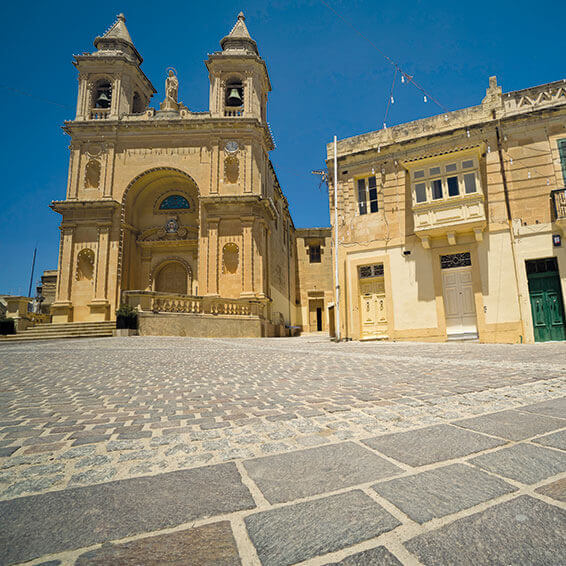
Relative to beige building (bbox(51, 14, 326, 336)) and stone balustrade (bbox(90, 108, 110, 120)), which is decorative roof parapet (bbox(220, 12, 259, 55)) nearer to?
beige building (bbox(51, 14, 326, 336))

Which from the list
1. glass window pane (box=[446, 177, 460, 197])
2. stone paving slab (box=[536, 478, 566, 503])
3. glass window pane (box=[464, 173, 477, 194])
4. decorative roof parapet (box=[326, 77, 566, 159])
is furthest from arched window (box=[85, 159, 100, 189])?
stone paving slab (box=[536, 478, 566, 503])

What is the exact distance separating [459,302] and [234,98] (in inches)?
779

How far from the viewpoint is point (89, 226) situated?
22438mm

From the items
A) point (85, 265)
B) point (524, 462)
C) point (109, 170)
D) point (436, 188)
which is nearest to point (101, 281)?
point (85, 265)

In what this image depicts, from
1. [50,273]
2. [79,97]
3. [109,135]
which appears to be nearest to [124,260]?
[109,135]

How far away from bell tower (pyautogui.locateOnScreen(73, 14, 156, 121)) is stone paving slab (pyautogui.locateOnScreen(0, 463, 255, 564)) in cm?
2718

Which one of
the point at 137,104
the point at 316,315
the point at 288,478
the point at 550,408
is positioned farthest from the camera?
the point at 316,315

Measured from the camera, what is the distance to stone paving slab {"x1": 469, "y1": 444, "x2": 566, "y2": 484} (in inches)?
61.3

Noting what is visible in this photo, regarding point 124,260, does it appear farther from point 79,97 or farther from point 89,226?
point 79,97

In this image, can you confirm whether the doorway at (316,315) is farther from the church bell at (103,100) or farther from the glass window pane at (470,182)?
the church bell at (103,100)

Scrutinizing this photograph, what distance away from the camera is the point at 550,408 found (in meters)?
2.70

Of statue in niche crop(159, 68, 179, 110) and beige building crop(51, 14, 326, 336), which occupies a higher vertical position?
statue in niche crop(159, 68, 179, 110)

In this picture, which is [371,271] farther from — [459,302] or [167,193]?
[167,193]

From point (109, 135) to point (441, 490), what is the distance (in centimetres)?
2715
